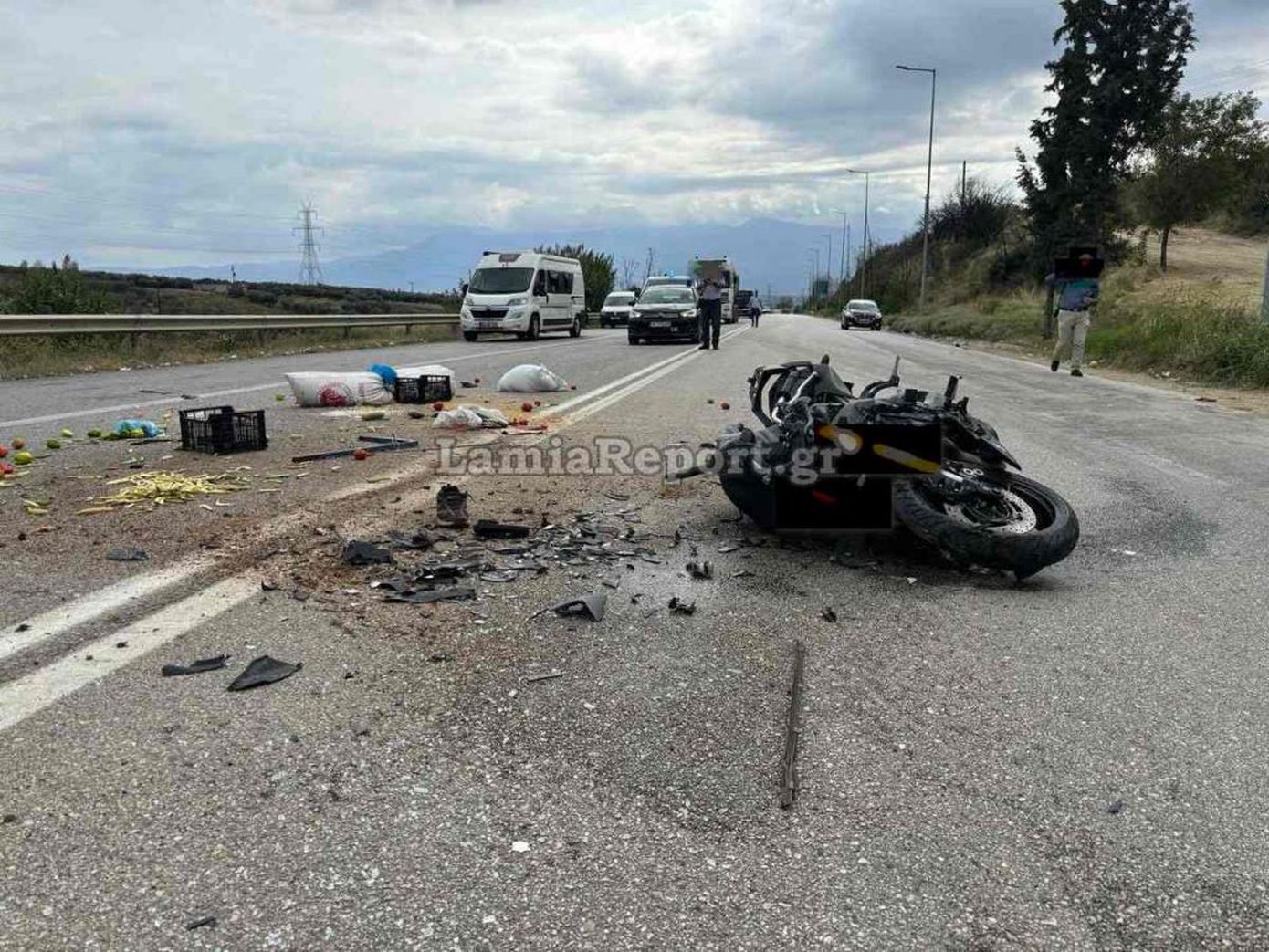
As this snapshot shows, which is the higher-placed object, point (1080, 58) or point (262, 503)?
point (1080, 58)

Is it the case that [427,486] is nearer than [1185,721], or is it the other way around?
[1185,721]

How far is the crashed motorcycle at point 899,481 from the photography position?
14.4ft

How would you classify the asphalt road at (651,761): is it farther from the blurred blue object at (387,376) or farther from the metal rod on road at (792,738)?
the blurred blue object at (387,376)

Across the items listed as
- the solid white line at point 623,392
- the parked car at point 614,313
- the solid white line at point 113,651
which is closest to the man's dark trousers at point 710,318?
the solid white line at point 623,392

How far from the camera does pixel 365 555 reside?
14.3ft

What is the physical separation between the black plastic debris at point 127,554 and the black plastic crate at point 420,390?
6.01m

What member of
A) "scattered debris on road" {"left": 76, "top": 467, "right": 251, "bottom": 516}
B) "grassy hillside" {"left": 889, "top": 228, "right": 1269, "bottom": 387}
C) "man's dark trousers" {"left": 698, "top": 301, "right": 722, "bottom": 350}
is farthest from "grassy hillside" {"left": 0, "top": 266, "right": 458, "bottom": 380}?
"grassy hillside" {"left": 889, "top": 228, "right": 1269, "bottom": 387}

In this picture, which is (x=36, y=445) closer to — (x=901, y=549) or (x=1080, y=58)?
(x=901, y=549)

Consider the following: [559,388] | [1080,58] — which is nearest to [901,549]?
[559,388]

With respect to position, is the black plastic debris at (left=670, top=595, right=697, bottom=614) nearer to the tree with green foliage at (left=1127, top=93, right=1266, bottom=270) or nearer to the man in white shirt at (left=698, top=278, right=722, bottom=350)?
the man in white shirt at (left=698, top=278, right=722, bottom=350)

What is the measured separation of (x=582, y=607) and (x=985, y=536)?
1.92 meters

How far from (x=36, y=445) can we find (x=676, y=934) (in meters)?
7.50

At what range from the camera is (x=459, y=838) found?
225cm

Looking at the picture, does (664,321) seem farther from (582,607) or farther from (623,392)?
(582,607)
